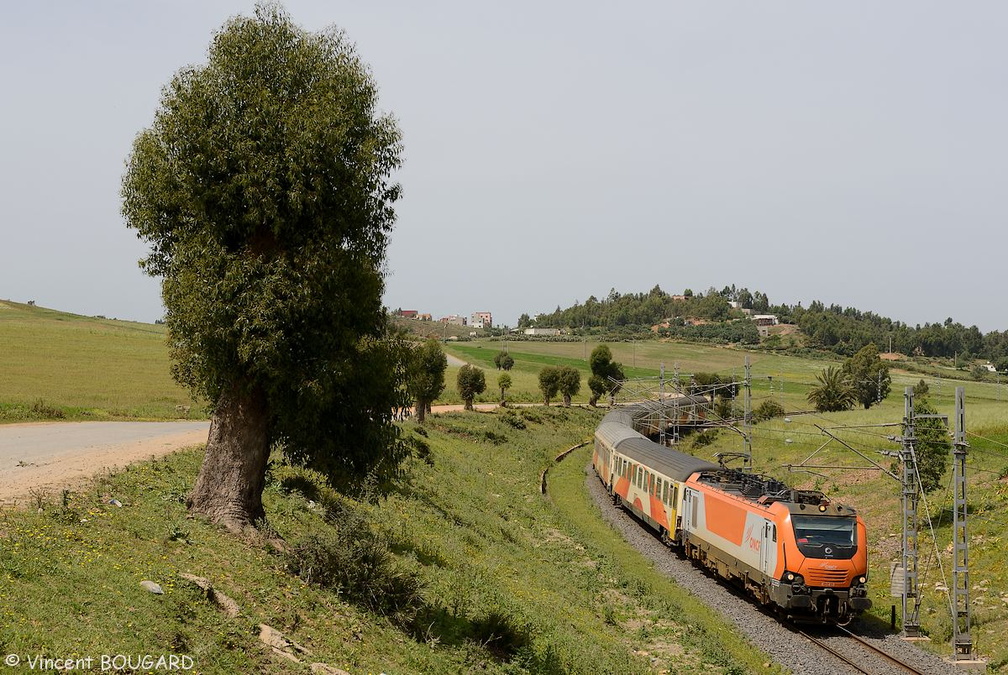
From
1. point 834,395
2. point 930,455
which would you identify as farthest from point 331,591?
point 834,395

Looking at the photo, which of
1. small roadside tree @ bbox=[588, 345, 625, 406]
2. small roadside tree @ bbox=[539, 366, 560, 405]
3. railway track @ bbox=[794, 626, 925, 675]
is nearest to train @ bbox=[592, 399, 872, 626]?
railway track @ bbox=[794, 626, 925, 675]

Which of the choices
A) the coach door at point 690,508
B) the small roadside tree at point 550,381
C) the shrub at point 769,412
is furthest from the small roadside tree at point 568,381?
the coach door at point 690,508

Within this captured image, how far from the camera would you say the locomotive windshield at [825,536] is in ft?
73.1

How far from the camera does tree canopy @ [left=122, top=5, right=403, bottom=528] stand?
15602 millimetres

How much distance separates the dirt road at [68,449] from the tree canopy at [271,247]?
395cm

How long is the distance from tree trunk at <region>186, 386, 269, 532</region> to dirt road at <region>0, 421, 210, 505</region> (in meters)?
3.35

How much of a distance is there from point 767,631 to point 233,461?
15.3 meters

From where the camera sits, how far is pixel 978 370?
17038 cm

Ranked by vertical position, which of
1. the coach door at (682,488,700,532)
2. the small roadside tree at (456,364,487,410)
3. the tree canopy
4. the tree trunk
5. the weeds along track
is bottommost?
the weeds along track

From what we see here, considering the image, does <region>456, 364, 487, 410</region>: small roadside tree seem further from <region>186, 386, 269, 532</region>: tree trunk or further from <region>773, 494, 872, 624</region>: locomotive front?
<region>186, 386, 269, 532</region>: tree trunk

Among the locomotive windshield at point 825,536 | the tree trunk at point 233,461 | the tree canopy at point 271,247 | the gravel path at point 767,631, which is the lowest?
the gravel path at point 767,631

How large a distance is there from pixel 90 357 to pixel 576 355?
110 metres

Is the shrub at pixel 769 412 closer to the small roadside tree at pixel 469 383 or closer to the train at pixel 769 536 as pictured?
the small roadside tree at pixel 469 383

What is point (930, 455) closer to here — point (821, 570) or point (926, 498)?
point (926, 498)
